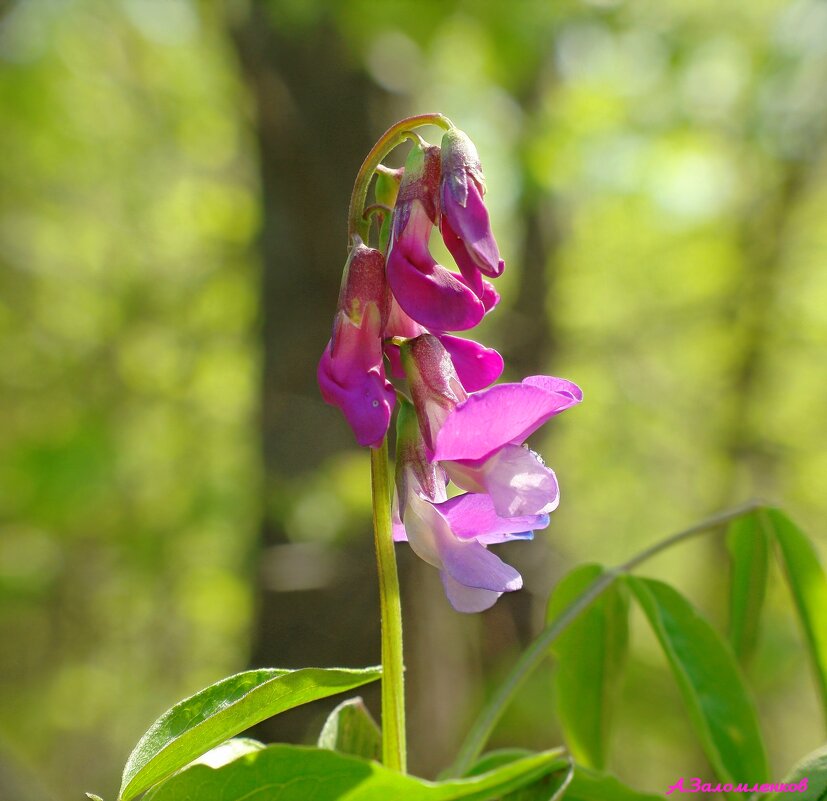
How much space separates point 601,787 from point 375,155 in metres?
0.57

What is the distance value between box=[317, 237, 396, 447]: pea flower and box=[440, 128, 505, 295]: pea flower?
0.07 m

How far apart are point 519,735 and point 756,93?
4.71 metres

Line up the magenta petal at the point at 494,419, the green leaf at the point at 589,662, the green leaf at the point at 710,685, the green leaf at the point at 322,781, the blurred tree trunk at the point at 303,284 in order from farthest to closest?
the blurred tree trunk at the point at 303,284 < the green leaf at the point at 589,662 < the green leaf at the point at 710,685 < the magenta petal at the point at 494,419 < the green leaf at the point at 322,781

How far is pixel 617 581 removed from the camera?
104 centimetres

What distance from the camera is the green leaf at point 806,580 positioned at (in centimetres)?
100

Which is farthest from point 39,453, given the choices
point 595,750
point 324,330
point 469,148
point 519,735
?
point 469,148

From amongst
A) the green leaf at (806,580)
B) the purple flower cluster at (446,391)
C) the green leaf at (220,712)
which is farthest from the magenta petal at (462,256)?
the green leaf at (806,580)

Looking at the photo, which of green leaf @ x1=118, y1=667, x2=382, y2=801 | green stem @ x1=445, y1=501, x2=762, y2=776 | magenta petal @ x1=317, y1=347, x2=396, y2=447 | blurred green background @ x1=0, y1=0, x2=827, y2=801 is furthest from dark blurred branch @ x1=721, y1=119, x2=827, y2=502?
green leaf @ x1=118, y1=667, x2=382, y2=801

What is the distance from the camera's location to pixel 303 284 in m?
3.77

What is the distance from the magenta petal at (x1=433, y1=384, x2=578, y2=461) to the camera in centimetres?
68

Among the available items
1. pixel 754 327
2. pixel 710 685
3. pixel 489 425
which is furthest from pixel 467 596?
pixel 754 327

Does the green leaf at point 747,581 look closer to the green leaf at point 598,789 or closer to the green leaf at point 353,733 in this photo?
the green leaf at point 598,789

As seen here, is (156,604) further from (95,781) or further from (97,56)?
(97,56)

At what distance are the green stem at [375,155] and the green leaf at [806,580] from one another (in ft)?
2.00
